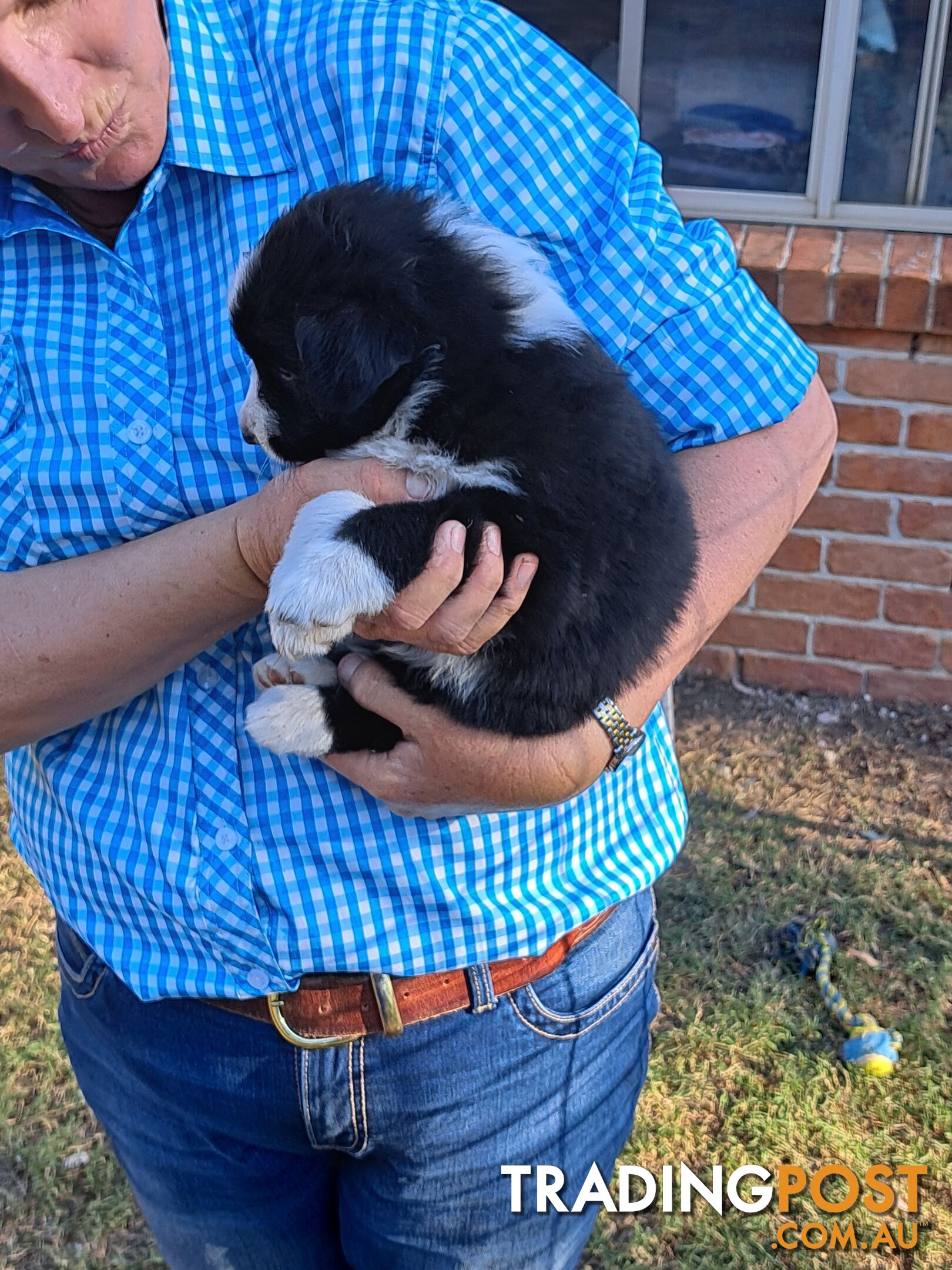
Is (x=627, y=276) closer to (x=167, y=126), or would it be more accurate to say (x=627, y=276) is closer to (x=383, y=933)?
(x=167, y=126)

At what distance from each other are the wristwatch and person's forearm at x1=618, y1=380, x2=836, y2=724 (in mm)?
44

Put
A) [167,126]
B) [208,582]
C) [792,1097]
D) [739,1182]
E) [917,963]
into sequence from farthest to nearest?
[917,963], [792,1097], [739,1182], [167,126], [208,582]

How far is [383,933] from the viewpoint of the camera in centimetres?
154

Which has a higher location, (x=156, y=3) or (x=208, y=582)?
(x=156, y=3)

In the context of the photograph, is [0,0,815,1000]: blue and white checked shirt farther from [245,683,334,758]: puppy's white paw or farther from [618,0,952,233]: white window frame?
[618,0,952,233]: white window frame

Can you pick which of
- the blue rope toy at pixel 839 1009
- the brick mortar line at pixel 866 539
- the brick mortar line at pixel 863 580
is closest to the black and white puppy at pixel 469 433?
the blue rope toy at pixel 839 1009

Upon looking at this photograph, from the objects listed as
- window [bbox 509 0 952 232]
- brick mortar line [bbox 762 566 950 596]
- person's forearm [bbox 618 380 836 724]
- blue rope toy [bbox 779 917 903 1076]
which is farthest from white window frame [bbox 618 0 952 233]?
person's forearm [bbox 618 380 836 724]

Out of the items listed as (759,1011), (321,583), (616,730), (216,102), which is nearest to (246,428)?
(321,583)

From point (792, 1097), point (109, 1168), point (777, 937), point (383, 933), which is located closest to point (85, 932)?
point (383, 933)

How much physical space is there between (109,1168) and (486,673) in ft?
7.52

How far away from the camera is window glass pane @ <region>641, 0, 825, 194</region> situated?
165 inches

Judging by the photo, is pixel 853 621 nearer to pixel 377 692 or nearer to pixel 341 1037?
pixel 377 692

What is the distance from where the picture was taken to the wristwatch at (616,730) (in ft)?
5.33

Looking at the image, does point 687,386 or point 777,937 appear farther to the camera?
point 777,937
